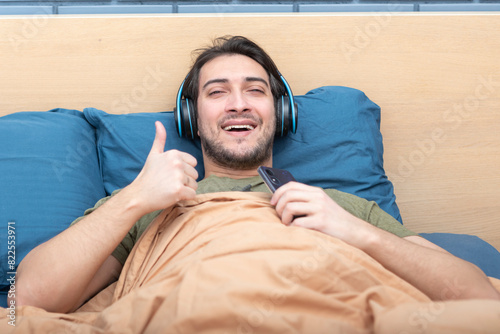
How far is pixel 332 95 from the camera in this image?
127 centimetres

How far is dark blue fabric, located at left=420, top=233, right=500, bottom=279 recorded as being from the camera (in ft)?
3.36

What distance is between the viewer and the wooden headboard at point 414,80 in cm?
135

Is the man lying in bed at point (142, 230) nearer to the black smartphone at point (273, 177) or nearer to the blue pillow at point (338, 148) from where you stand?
the black smartphone at point (273, 177)

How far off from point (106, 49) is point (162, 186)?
26.6 inches

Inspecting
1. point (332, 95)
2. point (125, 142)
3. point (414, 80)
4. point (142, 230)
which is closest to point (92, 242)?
point (142, 230)

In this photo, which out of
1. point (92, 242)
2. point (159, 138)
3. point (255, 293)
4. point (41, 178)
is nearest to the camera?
point (255, 293)

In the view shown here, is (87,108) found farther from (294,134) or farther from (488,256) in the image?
(488,256)

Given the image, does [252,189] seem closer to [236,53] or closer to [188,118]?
[188,118]

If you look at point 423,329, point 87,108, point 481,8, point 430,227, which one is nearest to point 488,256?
point 430,227

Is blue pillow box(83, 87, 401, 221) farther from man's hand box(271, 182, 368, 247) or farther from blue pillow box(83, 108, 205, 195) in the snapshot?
man's hand box(271, 182, 368, 247)

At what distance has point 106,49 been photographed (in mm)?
1302

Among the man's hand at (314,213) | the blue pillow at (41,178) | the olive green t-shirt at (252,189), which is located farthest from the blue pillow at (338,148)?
the blue pillow at (41,178)

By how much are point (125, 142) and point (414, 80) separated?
90 centimetres

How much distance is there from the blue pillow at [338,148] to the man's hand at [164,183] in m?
0.43
